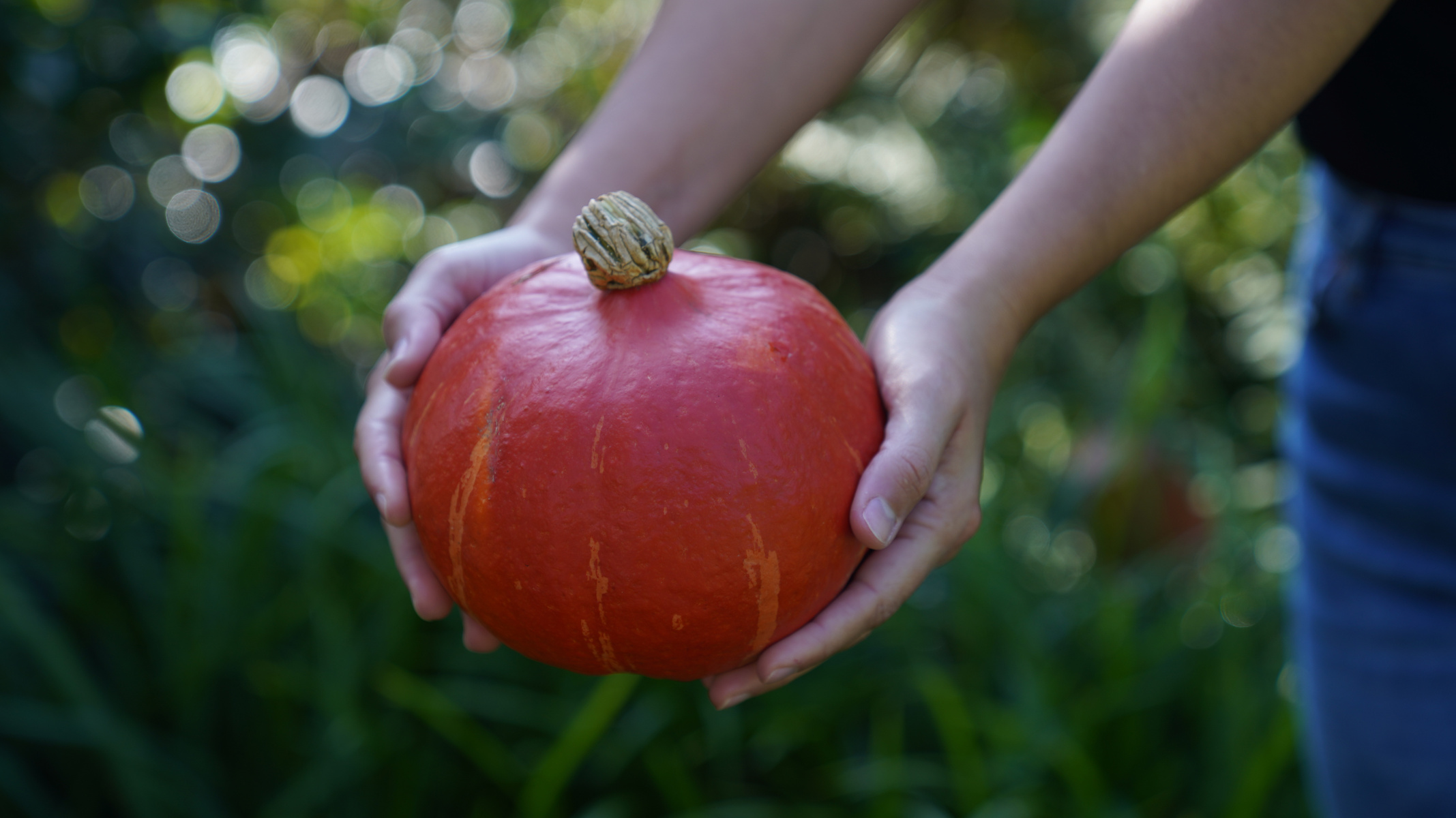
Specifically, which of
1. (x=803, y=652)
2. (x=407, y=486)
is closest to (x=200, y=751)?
(x=407, y=486)

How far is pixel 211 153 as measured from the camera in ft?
9.55

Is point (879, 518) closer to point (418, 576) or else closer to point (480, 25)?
point (418, 576)

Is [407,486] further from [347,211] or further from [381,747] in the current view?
[347,211]

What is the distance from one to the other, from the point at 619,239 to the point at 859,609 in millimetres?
485

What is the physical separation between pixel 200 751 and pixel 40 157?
64.7 inches

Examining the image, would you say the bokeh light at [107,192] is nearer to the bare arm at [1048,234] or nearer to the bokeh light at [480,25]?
the bokeh light at [480,25]

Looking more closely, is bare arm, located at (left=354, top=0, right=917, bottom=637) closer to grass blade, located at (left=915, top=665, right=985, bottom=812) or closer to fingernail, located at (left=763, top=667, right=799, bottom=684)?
fingernail, located at (left=763, top=667, right=799, bottom=684)

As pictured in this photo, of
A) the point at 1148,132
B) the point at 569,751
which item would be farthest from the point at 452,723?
the point at 1148,132

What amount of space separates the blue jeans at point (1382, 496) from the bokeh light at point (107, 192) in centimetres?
300

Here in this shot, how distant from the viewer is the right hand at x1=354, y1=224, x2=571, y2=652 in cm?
114

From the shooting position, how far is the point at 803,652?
3.39 feet

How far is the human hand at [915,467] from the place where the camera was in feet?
3.26

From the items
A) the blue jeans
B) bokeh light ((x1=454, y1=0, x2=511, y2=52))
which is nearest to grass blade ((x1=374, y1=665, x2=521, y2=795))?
the blue jeans

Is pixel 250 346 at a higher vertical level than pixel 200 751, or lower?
higher
